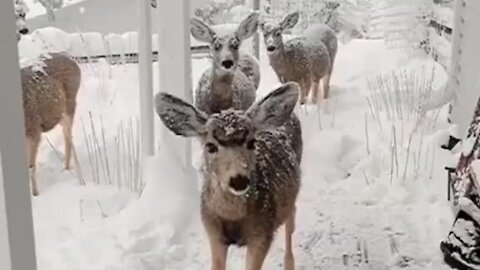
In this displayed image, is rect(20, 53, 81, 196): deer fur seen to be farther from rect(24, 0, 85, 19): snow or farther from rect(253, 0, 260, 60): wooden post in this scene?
rect(253, 0, 260, 60): wooden post

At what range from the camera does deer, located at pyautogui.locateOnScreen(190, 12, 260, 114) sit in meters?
1.07

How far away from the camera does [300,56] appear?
1277 millimetres

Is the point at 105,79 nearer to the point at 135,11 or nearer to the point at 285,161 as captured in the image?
the point at 135,11

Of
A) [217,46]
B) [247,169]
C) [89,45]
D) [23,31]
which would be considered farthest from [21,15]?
[247,169]

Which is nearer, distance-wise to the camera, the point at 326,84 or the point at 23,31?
the point at 23,31

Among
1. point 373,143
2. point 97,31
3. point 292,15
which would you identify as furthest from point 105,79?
point 373,143

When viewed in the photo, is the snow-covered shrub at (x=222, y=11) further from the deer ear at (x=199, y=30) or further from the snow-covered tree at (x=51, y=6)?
the snow-covered tree at (x=51, y=6)

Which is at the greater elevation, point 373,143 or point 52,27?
point 52,27

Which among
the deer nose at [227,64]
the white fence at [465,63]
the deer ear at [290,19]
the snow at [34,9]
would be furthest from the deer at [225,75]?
the white fence at [465,63]

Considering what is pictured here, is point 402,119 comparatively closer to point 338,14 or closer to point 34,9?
point 338,14

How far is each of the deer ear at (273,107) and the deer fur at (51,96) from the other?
342mm

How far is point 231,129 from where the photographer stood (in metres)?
0.95

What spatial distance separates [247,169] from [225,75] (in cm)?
19

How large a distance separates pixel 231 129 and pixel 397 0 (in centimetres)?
55
